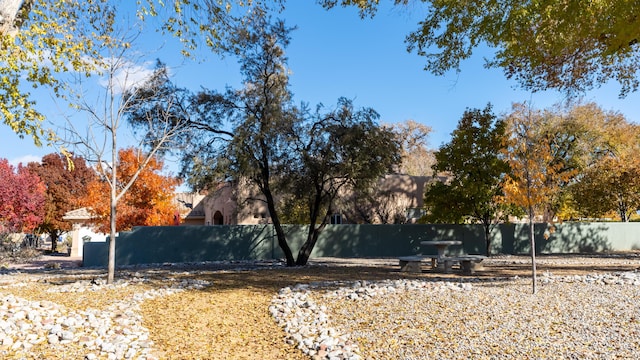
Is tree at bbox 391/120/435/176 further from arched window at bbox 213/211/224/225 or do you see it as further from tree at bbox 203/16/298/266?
tree at bbox 203/16/298/266

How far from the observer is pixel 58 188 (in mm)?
34156

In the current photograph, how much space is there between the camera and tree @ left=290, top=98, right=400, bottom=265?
15.5m

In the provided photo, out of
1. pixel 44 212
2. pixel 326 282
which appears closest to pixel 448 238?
pixel 326 282

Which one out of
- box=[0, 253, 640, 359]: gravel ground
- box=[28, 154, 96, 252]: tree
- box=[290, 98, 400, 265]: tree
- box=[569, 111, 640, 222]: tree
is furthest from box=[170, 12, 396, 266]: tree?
box=[28, 154, 96, 252]: tree

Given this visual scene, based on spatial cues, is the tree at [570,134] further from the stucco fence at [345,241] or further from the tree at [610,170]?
the stucco fence at [345,241]

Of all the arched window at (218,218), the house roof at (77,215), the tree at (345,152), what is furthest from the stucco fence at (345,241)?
the arched window at (218,218)

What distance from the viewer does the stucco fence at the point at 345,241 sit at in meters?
20.1

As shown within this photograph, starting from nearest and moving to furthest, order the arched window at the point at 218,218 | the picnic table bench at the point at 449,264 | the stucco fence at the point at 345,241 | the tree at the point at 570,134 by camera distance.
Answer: the picnic table bench at the point at 449,264 < the stucco fence at the point at 345,241 < the tree at the point at 570,134 < the arched window at the point at 218,218

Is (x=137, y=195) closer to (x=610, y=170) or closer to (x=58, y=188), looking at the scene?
(x=58, y=188)

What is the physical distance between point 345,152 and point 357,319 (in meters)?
9.03

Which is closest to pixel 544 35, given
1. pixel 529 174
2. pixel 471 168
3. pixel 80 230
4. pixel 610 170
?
pixel 529 174

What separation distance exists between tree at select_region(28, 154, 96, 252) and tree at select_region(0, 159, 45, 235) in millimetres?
2423

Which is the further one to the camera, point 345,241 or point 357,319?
point 345,241

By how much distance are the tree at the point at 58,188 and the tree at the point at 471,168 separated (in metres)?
23.1
